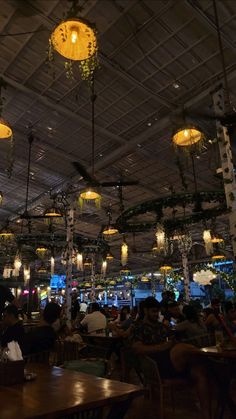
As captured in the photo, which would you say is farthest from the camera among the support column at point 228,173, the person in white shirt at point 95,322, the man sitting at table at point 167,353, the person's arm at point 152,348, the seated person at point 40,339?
the person in white shirt at point 95,322

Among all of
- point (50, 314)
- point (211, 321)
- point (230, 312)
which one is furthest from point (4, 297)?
point (230, 312)

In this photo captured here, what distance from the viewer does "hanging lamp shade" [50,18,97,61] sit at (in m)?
3.29

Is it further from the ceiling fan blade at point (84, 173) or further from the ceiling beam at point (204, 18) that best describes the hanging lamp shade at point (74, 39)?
the ceiling beam at point (204, 18)

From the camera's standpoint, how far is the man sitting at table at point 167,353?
343cm

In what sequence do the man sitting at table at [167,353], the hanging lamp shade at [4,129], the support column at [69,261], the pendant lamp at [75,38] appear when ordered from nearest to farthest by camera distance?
the pendant lamp at [75,38], the man sitting at table at [167,353], the hanging lamp shade at [4,129], the support column at [69,261]

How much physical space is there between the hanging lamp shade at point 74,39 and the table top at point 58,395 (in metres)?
3.20

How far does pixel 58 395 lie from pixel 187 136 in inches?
163

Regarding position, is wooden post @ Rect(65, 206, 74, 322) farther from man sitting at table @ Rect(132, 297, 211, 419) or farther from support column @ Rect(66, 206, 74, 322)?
man sitting at table @ Rect(132, 297, 211, 419)

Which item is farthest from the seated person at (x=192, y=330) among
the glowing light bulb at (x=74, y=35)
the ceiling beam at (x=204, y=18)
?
the ceiling beam at (x=204, y=18)

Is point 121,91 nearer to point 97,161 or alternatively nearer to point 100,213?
point 97,161

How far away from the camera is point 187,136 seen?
5062 millimetres

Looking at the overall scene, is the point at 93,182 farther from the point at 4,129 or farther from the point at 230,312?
the point at 230,312

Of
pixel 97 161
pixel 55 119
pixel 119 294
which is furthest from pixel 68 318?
pixel 119 294

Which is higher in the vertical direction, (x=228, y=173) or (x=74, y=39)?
(x=74, y=39)
